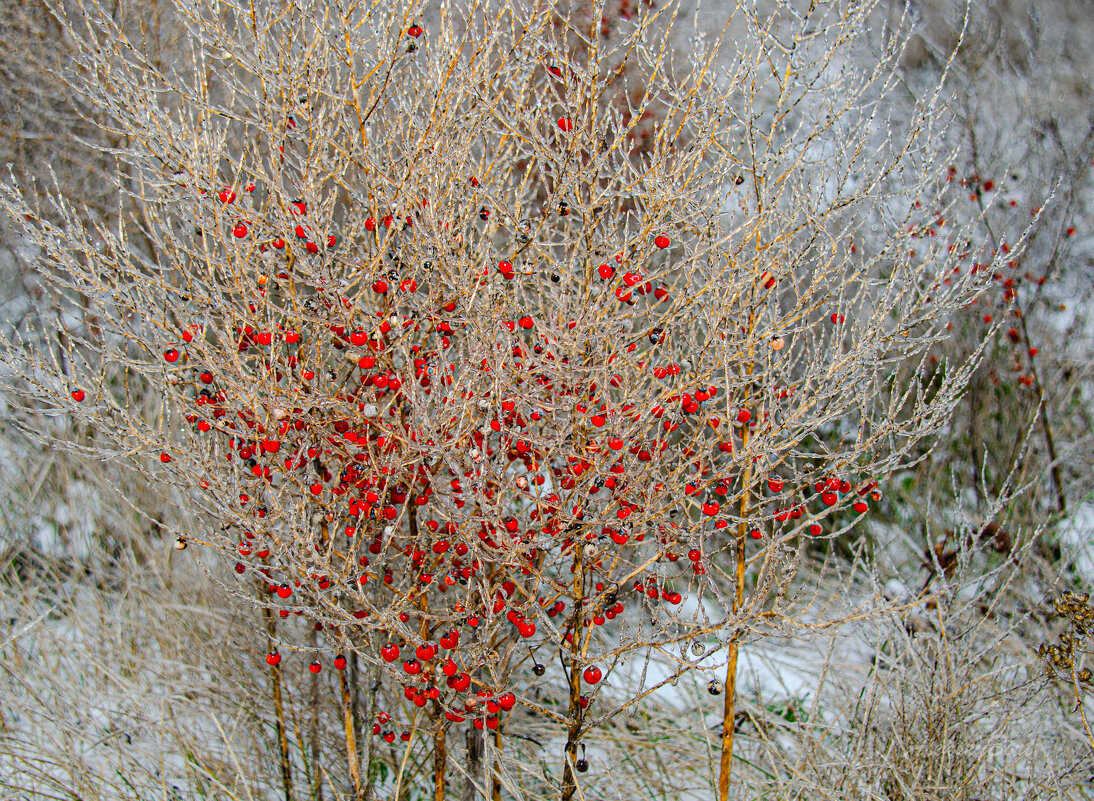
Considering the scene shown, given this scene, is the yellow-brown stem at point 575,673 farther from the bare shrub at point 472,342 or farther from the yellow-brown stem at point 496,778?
the yellow-brown stem at point 496,778

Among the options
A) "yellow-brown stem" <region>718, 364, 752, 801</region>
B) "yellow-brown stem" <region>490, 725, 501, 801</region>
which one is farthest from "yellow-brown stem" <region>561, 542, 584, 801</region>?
"yellow-brown stem" <region>718, 364, 752, 801</region>

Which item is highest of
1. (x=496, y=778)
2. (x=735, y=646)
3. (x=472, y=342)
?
(x=472, y=342)

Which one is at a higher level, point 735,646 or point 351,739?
point 735,646

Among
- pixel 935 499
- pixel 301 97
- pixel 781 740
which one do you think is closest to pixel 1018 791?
pixel 781 740

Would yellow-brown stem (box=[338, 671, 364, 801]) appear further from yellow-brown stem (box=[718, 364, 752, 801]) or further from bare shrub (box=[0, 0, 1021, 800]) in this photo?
yellow-brown stem (box=[718, 364, 752, 801])

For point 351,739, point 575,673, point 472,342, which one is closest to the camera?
point 472,342

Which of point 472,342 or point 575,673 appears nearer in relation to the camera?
point 472,342

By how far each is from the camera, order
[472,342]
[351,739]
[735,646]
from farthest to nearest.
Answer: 1. [351,739]
2. [735,646]
3. [472,342]

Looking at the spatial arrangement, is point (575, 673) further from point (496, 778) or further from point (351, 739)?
point (351, 739)

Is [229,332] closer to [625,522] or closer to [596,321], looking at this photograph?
[596,321]

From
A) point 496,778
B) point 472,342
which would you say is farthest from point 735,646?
point 472,342

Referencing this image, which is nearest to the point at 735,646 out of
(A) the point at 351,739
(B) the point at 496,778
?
(B) the point at 496,778

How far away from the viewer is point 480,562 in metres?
2.14

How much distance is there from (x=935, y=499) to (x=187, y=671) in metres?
4.93
